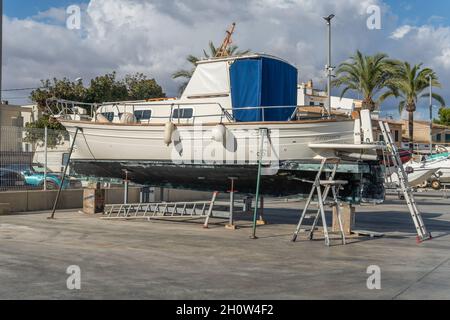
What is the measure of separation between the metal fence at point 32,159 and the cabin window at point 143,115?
3.11 meters

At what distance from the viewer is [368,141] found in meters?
13.9

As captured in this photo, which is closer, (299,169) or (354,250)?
(354,250)

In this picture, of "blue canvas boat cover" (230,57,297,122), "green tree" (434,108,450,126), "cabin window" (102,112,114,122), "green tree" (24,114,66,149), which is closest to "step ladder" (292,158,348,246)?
"blue canvas boat cover" (230,57,297,122)

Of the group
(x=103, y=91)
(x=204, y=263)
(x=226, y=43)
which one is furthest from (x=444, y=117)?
(x=204, y=263)

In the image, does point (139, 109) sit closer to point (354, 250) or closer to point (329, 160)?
point (329, 160)

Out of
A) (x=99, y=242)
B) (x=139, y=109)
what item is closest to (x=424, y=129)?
(x=139, y=109)

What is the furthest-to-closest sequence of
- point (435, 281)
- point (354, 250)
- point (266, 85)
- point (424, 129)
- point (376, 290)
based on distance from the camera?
point (424, 129)
point (266, 85)
point (354, 250)
point (435, 281)
point (376, 290)

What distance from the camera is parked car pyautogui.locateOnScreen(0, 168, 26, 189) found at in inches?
749

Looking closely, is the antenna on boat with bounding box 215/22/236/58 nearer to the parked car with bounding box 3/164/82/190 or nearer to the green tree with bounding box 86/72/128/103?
the parked car with bounding box 3/164/82/190

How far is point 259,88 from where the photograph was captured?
49.6ft

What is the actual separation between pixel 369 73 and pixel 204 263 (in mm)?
31212

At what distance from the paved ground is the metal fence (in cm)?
377

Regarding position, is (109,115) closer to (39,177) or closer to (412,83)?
(39,177)
